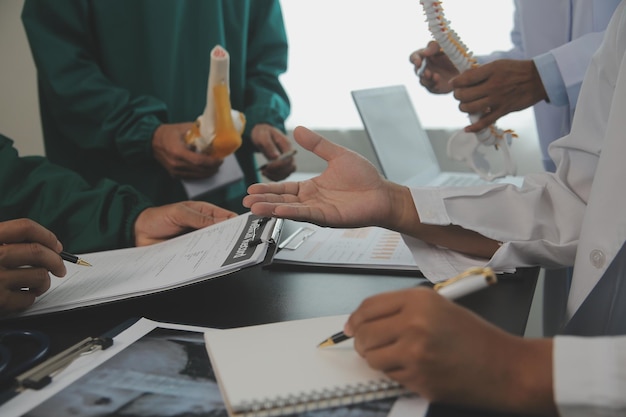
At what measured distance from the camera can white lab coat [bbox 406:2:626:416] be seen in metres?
0.79

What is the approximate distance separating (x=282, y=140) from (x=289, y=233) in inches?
19.3

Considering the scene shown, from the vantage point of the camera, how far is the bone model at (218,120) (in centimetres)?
110

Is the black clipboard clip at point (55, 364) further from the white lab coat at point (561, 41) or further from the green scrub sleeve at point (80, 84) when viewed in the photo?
the white lab coat at point (561, 41)

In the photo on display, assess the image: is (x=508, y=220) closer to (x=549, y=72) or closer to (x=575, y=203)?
(x=575, y=203)


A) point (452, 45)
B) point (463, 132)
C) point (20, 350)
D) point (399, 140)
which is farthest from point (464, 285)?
point (399, 140)

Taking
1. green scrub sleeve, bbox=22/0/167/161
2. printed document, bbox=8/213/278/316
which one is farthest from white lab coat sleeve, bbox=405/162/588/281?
green scrub sleeve, bbox=22/0/167/161

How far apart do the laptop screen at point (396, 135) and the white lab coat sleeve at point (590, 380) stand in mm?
937

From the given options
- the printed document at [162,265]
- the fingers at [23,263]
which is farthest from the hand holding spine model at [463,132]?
the fingers at [23,263]

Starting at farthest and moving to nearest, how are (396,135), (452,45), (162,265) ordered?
(396,135)
(452,45)
(162,265)

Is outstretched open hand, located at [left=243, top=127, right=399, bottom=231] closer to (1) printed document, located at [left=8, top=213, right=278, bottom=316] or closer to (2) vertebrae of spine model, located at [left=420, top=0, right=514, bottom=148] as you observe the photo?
(1) printed document, located at [left=8, top=213, right=278, bottom=316]

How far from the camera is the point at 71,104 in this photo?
56.1 inches

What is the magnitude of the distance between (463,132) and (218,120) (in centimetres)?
53

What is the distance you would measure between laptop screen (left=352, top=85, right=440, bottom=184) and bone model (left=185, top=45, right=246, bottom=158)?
0.38 meters

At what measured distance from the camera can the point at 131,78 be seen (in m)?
1.51
